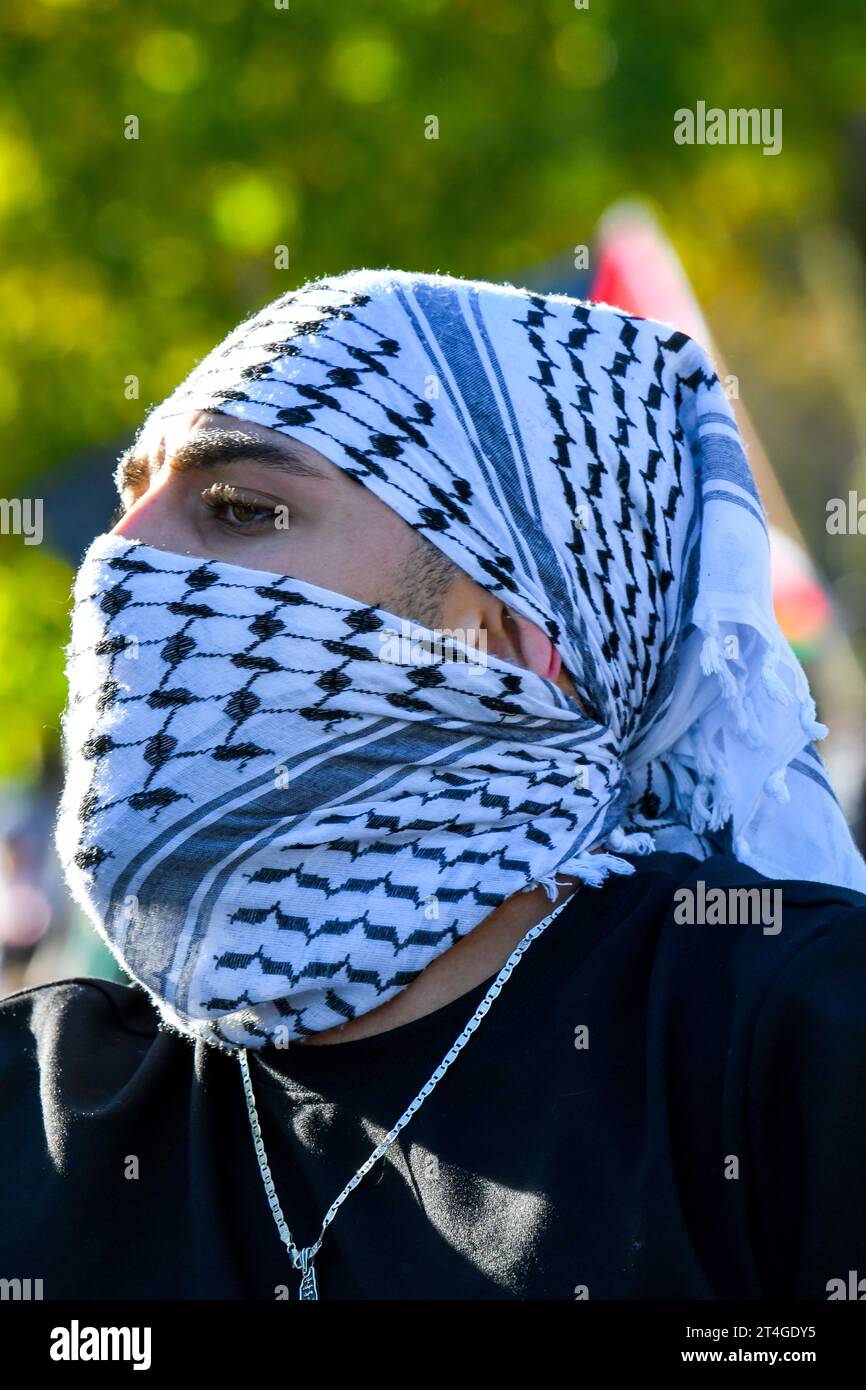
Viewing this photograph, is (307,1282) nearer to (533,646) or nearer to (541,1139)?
(541,1139)

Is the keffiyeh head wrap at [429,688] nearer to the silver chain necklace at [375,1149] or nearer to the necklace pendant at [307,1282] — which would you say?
the silver chain necklace at [375,1149]

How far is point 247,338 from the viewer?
263cm

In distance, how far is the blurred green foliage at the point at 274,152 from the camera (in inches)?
A: 297

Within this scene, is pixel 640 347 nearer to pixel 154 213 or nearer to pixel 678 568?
pixel 678 568

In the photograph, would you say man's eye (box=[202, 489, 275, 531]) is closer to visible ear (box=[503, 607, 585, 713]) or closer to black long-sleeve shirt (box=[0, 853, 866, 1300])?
visible ear (box=[503, 607, 585, 713])

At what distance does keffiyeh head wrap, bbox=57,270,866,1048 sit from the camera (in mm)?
2271

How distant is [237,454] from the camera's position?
96.0 inches

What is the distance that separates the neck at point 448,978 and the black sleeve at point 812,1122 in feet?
1.47

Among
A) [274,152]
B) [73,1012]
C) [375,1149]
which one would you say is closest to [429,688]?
[375,1149]

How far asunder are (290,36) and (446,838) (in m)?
6.33

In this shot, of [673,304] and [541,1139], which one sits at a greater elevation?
[673,304]

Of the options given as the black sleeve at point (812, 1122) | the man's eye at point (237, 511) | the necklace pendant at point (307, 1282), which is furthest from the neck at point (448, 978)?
the man's eye at point (237, 511)

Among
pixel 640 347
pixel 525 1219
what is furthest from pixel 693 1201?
pixel 640 347

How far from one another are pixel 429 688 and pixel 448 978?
434 mm
